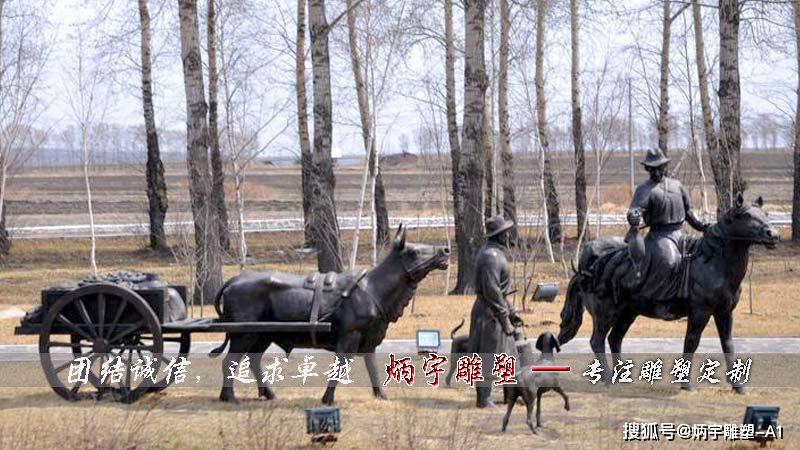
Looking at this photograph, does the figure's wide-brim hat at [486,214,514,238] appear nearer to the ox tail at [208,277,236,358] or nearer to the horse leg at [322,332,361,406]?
the horse leg at [322,332,361,406]

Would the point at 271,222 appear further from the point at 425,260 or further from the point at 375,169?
the point at 425,260

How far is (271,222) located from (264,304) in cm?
3001

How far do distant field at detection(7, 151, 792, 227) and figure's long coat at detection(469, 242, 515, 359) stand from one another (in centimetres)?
1736

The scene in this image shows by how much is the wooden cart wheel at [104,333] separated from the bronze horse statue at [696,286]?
4.94 m

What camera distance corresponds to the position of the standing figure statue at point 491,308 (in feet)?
39.2

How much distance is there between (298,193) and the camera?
64688mm

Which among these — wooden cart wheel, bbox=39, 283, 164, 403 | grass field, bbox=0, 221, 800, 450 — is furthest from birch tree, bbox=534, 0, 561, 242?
wooden cart wheel, bbox=39, 283, 164, 403

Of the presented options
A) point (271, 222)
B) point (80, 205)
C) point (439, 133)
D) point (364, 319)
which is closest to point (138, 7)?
point (439, 133)

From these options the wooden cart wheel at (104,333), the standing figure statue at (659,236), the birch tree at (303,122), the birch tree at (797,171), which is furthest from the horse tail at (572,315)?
the birch tree at (797,171)

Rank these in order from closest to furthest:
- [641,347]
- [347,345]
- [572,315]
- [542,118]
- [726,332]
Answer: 1. [347,345]
2. [726,332]
3. [572,315]
4. [641,347]
5. [542,118]

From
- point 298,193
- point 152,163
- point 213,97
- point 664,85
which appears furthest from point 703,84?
point 298,193

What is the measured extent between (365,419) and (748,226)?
4.61m

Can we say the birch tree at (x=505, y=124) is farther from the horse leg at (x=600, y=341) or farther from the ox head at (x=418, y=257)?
the ox head at (x=418, y=257)

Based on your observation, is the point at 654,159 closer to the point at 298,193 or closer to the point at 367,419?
the point at 367,419
